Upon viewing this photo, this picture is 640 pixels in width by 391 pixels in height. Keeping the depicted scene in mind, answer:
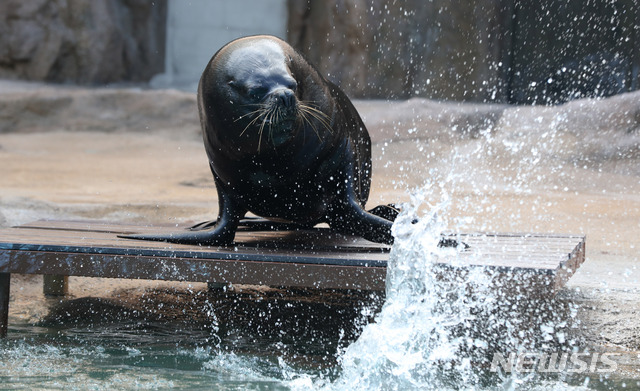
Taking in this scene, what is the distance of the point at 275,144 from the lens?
3.19m

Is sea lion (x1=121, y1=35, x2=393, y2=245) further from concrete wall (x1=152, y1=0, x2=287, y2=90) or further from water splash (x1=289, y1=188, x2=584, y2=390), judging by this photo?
concrete wall (x1=152, y1=0, x2=287, y2=90)

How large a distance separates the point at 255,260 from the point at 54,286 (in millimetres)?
1783

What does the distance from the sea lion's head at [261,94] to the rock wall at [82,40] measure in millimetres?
9648

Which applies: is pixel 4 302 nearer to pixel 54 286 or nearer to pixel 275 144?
pixel 54 286

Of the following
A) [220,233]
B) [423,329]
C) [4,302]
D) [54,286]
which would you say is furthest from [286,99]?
[54,286]

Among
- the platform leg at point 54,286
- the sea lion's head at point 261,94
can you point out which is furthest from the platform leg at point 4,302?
the sea lion's head at point 261,94

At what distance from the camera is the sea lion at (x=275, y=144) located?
3.19 meters

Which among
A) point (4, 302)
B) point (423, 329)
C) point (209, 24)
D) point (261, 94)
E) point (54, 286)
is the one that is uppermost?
point (261, 94)

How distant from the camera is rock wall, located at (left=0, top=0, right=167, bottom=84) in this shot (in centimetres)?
1191

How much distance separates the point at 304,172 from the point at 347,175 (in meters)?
0.23

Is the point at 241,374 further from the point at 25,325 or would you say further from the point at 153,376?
the point at 25,325

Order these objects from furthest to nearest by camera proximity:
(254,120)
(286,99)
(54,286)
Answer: (54,286) → (254,120) → (286,99)

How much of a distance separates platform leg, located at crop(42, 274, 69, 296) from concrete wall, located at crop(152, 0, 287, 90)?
841cm

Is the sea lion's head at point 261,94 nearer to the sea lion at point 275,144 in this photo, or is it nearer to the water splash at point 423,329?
the sea lion at point 275,144
